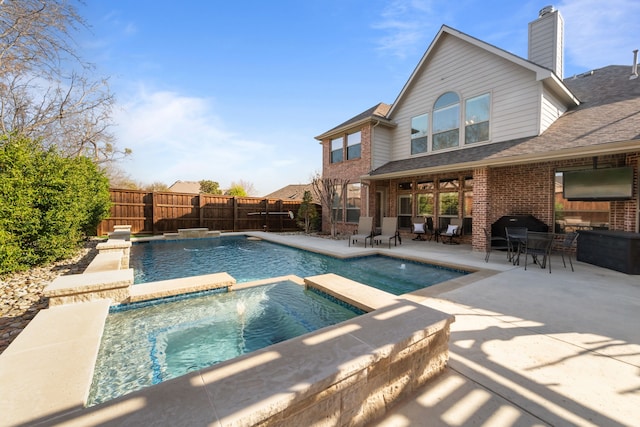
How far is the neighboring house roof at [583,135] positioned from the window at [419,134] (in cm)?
68

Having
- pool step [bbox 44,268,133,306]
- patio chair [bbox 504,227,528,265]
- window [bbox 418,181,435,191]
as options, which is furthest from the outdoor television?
pool step [bbox 44,268,133,306]

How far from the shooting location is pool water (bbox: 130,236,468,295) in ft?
20.0

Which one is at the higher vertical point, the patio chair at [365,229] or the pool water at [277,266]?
the patio chair at [365,229]

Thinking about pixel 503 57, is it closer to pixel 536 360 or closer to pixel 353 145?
pixel 353 145

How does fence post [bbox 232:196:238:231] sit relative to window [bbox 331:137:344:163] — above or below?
below

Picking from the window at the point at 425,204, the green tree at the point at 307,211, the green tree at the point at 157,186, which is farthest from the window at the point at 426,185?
the green tree at the point at 157,186

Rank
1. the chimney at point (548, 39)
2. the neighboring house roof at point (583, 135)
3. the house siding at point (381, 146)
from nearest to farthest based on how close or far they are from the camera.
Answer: the neighboring house roof at point (583, 135) < the chimney at point (548, 39) < the house siding at point (381, 146)

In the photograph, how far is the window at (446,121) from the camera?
10.4m

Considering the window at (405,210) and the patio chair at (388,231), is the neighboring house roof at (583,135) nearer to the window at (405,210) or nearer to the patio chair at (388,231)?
the patio chair at (388,231)

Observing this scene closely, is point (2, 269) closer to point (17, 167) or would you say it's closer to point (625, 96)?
point (17, 167)

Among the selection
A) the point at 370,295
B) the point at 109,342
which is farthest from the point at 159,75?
the point at 370,295

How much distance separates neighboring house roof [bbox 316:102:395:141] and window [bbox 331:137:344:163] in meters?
0.46

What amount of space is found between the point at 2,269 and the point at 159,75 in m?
8.25

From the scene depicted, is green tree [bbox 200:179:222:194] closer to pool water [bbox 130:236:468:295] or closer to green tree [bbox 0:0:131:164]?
green tree [bbox 0:0:131:164]
